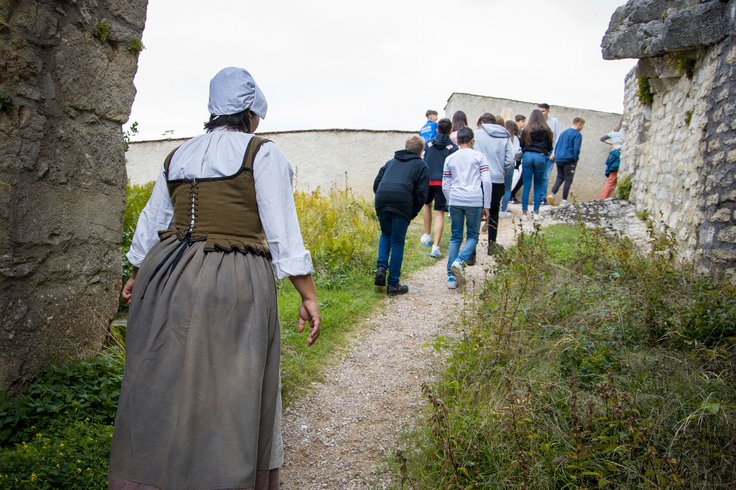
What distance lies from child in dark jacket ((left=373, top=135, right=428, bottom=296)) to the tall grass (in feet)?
5.05

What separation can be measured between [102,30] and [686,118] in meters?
6.43

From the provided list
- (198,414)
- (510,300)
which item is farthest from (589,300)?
(198,414)

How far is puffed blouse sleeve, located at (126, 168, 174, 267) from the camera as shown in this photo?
2938 millimetres

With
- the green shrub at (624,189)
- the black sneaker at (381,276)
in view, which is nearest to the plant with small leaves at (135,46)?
the black sneaker at (381,276)

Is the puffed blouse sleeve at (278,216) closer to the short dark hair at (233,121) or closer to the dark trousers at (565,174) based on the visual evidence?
the short dark hair at (233,121)

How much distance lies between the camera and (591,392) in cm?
371

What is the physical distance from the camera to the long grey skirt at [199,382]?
2434 millimetres

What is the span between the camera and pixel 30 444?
3062 millimetres

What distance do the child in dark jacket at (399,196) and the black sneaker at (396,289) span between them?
1 cm

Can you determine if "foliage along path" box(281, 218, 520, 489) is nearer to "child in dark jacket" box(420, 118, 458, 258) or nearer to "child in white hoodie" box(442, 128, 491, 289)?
"child in white hoodie" box(442, 128, 491, 289)

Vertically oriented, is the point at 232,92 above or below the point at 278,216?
above

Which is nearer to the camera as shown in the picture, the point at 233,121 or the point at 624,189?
the point at 233,121

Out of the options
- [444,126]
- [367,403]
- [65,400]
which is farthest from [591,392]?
[444,126]

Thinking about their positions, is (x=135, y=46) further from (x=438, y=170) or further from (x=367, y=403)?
(x=438, y=170)
